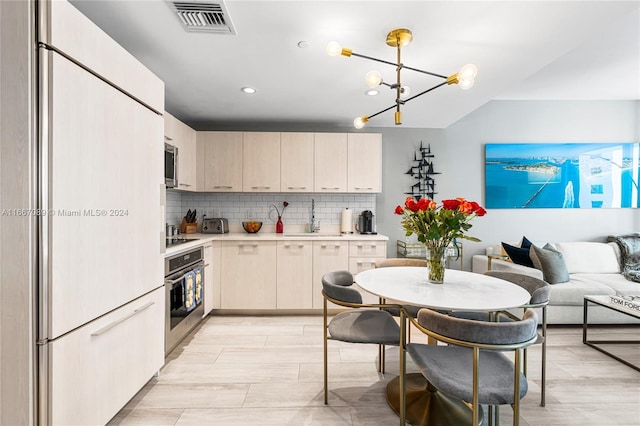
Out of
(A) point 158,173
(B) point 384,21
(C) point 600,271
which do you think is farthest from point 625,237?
(A) point 158,173

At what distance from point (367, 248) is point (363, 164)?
112cm

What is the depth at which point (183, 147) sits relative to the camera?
3615 millimetres

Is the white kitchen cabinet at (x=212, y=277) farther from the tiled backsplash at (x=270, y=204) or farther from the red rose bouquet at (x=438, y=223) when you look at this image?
the red rose bouquet at (x=438, y=223)

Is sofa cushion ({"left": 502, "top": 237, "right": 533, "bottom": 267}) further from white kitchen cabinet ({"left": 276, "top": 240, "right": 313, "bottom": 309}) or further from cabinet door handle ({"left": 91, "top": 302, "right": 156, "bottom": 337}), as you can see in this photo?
cabinet door handle ({"left": 91, "top": 302, "right": 156, "bottom": 337})

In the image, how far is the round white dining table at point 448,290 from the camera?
1528 mm

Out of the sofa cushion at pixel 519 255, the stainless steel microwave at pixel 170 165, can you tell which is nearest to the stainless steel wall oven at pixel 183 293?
the stainless steel microwave at pixel 170 165

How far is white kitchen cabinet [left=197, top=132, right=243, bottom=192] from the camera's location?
13.2ft

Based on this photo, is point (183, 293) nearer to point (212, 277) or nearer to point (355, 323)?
point (212, 277)

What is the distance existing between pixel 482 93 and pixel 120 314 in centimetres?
360

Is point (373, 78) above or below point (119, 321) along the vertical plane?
above

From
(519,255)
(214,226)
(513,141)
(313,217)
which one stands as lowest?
(519,255)

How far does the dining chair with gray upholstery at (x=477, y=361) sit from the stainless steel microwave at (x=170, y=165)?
8.76 feet

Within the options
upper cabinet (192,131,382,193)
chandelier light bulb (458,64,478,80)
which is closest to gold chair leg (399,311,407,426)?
chandelier light bulb (458,64,478,80)

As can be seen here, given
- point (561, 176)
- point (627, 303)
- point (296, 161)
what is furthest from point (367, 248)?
point (561, 176)
